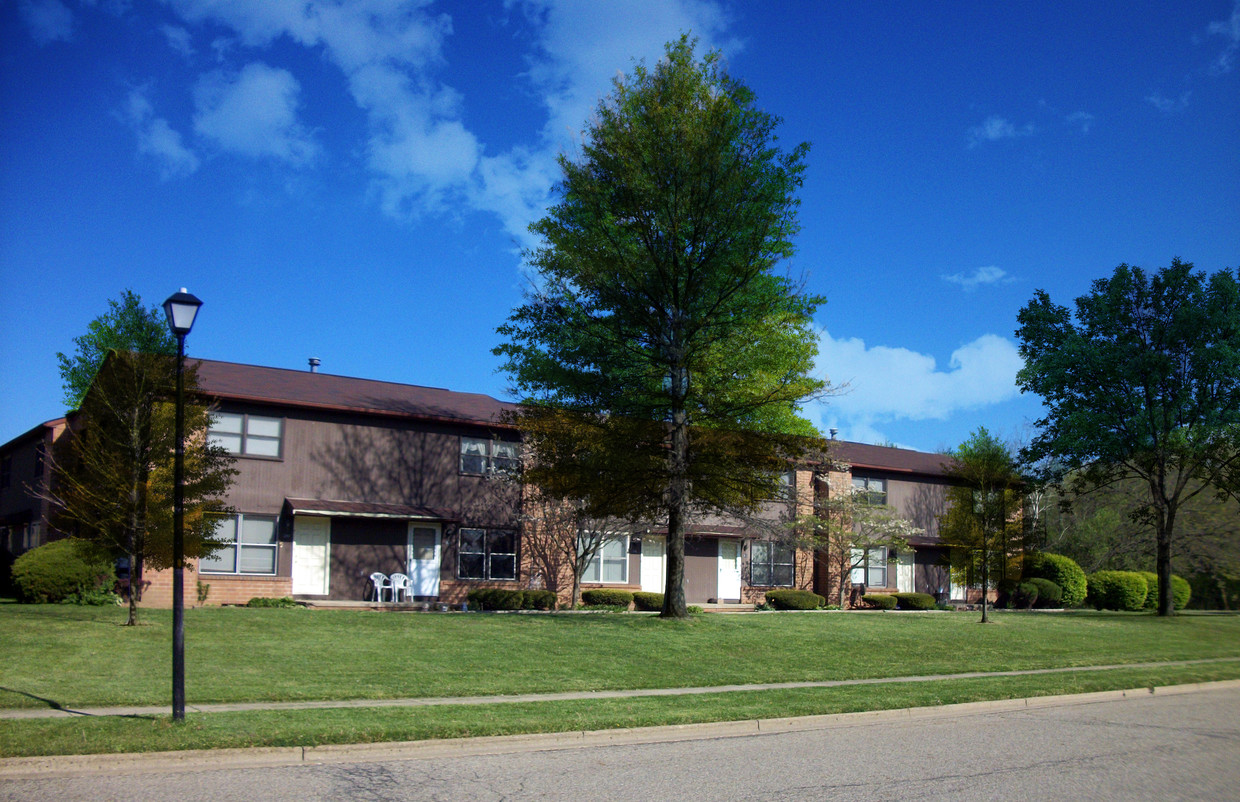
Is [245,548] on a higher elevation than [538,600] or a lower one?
higher

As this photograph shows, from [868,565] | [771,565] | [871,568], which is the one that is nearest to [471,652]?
[771,565]

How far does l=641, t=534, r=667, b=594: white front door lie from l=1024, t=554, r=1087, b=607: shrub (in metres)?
16.4

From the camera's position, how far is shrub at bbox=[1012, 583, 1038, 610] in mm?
37562

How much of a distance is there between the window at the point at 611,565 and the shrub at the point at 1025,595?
1646 centimetres

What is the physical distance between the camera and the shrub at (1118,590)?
38344 mm

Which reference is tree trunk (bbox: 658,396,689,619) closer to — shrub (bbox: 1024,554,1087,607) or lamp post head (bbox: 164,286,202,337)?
lamp post head (bbox: 164,286,202,337)

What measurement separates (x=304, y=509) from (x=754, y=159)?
15.3 m

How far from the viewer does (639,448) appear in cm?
2250

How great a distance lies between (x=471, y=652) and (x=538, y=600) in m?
11.1

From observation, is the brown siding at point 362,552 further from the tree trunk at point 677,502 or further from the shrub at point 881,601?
the shrub at point 881,601

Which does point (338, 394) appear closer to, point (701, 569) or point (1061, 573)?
point (701, 569)

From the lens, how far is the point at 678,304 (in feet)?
74.2

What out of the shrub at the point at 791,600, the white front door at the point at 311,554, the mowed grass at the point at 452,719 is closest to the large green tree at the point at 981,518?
the shrub at the point at 791,600

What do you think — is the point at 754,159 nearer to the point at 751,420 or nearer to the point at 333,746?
the point at 751,420
